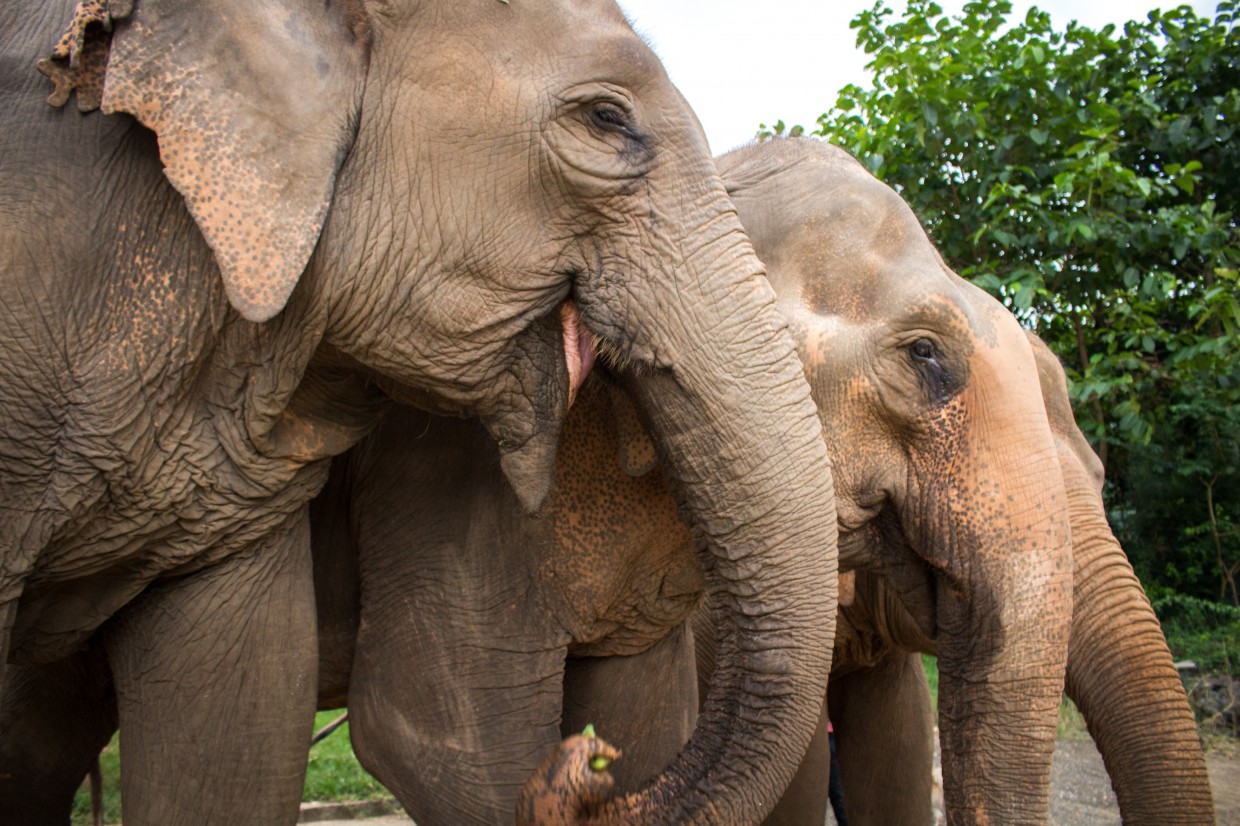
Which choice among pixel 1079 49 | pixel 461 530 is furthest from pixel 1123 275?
pixel 461 530

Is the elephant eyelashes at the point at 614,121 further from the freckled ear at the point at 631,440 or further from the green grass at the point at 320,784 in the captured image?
the green grass at the point at 320,784

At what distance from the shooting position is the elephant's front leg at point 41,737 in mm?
3549

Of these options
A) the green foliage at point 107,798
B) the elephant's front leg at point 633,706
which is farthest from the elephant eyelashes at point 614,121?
the green foliage at point 107,798

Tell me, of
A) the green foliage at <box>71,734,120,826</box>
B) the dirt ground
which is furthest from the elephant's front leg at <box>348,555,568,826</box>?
the dirt ground

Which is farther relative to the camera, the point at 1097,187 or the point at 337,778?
the point at 1097,187

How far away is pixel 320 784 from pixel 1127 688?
127 inches

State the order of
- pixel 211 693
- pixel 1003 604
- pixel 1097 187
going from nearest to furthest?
pixel 211 693, pixel 1003 604, pixel 1097 187

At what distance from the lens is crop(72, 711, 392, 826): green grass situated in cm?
501

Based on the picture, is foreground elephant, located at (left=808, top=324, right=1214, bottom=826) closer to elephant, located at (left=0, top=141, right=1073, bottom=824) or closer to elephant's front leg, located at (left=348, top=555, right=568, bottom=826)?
elephant, located at (left=0, top=141, right=1073, bottom=824)

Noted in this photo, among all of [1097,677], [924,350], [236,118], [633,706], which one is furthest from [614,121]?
[1097,677]

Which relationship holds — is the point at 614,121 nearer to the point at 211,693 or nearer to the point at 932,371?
the point at 932,371

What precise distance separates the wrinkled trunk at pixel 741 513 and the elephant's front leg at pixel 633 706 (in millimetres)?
692

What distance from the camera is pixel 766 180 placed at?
348 cm

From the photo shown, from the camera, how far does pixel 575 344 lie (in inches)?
99.1
